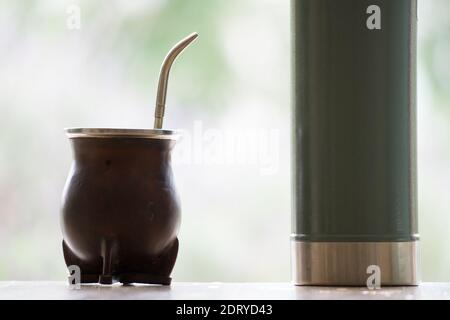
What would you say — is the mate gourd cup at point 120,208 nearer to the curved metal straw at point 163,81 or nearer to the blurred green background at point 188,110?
the curved metal straw at point 163,81

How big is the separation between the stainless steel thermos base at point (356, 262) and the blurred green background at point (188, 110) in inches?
40.4

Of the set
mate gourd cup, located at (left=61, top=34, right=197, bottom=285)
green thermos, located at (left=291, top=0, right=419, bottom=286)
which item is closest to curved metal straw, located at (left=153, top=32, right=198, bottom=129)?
mate gourd cup, located at (left=61, top=34, right=197, bottom=285)

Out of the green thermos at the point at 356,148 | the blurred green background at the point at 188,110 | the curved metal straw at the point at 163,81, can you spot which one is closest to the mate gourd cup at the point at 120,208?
the curved metal straw at the point at 163,81

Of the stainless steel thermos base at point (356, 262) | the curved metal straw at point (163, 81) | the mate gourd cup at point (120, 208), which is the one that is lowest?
the stainless steel thermos base at point (356, 262)

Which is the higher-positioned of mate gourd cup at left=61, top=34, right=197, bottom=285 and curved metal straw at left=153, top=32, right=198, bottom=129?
curved metal straw at left=153, top=32, right=198, bottom=129

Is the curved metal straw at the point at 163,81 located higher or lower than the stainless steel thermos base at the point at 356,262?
higher

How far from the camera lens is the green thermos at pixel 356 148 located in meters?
1.57

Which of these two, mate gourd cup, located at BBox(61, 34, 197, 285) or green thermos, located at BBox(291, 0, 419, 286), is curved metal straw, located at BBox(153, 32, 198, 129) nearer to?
mate gourd cup, located at BBox(61, 34, 197, 285)

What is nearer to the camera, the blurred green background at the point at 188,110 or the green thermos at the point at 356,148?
the green thermos at the point at 356,148

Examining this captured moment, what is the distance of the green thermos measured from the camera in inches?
61.6

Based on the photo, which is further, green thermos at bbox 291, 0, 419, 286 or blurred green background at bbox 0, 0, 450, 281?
blurred green background at bbox 0, 0, 450, 281

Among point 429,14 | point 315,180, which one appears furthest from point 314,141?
point 429,14

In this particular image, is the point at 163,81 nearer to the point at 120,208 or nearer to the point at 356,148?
the point at 120,208
